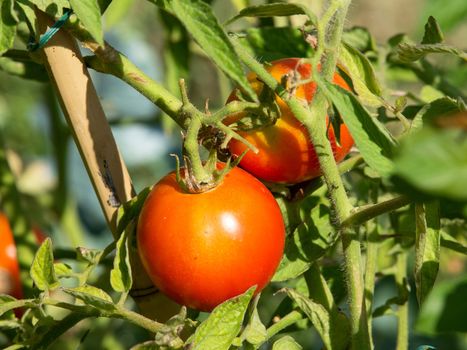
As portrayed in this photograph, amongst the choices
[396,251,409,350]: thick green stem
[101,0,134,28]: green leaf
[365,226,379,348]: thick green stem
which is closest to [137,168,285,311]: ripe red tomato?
[365,226,379,348]: thick green stem

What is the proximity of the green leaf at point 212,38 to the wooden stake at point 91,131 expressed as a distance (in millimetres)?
229

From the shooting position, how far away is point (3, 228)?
3.29ft

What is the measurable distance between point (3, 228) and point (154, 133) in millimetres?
889

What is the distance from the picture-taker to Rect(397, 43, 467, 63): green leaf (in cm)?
58

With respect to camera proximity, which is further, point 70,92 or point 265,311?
point 265,311

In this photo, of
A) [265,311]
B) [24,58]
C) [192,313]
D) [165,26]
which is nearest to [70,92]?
[24,58]

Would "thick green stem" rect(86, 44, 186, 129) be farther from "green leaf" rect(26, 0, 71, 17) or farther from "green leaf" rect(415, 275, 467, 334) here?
"green leaf" rect(415, 275, 467, 334)

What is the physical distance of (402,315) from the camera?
2.68ft

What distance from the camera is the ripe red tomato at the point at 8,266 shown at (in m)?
0.97

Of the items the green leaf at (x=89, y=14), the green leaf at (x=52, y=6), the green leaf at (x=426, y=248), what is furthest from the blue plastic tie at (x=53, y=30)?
the green leaf at (x=426, y=248)

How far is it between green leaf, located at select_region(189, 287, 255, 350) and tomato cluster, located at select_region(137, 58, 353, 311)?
5 centimetres

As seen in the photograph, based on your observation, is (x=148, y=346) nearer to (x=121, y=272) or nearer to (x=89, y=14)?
(x=121, y=272)

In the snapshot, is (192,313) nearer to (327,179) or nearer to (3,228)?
(327,179)

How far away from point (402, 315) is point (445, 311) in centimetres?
46
